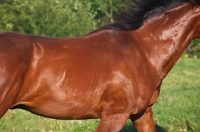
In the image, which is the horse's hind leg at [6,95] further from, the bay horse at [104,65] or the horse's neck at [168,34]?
the horse's neck at [168,34]

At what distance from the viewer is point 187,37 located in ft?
19.2

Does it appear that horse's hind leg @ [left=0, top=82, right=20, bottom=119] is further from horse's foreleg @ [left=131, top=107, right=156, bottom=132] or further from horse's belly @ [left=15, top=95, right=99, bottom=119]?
horse's foreleg @ [left=131, top=107, right=156, bottom=132]

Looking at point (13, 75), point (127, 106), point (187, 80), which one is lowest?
point (187, 80)

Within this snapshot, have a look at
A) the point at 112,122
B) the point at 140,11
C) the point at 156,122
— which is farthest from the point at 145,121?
the point at 156,122

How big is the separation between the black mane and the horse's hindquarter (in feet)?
1.69

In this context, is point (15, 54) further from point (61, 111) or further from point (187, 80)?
point (187, 80)

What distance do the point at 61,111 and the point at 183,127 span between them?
10.2ft

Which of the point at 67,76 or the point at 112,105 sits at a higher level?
the point at 67,76

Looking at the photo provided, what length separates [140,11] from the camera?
5895 millimetres

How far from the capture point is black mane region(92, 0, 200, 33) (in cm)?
583

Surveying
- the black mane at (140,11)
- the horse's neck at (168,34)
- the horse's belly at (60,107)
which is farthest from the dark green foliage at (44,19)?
the horse's belly at (60,107)

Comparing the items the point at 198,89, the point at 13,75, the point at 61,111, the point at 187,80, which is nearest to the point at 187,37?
the point at 61,111

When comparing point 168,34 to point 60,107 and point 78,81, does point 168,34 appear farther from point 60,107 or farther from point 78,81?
point 60,107

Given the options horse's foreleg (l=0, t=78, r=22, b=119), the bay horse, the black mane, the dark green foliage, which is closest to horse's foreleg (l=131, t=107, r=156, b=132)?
the bay horse
